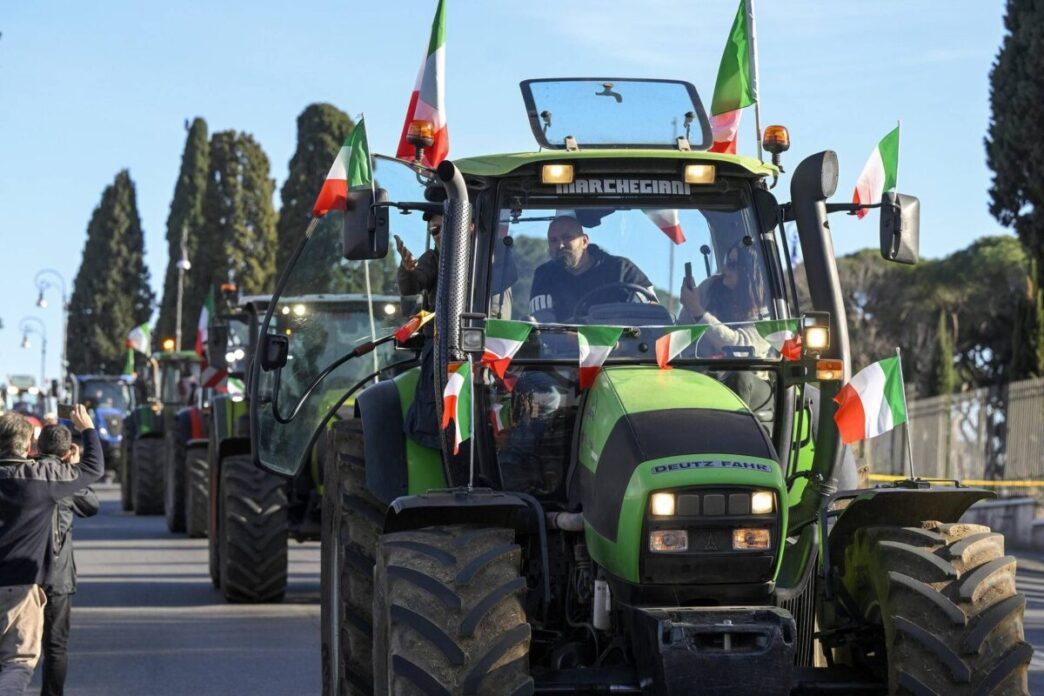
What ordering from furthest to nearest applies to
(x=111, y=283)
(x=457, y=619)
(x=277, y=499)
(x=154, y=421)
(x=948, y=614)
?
(x=111, y=283) → (x=154, y=421) → (x=277, y=499) → (x=948, y=614) → (x=457, y=619)

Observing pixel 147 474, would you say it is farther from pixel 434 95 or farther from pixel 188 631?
pixel 434 95

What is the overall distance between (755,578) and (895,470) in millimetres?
24263

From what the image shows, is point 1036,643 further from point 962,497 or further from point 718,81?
point 962,497

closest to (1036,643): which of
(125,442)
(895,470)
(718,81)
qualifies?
(718,81)

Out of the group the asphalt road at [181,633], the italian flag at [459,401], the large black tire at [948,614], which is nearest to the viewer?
the large black tire at [948,614]

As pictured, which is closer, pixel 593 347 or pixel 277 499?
pixel 593 347

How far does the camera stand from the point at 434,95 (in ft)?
32.2

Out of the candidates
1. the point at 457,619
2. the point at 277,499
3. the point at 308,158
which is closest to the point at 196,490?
the point at 277,499

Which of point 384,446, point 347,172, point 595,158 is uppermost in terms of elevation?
point 347,172

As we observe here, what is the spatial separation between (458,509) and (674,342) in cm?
121

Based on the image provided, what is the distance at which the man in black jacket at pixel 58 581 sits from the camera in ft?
29.9

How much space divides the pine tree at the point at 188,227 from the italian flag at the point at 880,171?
62.2 meters

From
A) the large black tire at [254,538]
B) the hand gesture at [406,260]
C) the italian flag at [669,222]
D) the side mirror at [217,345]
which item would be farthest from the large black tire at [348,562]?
the side mirror at [217,345]

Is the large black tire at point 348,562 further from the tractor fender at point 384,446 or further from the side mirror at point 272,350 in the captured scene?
the side mirror at point 272,350
